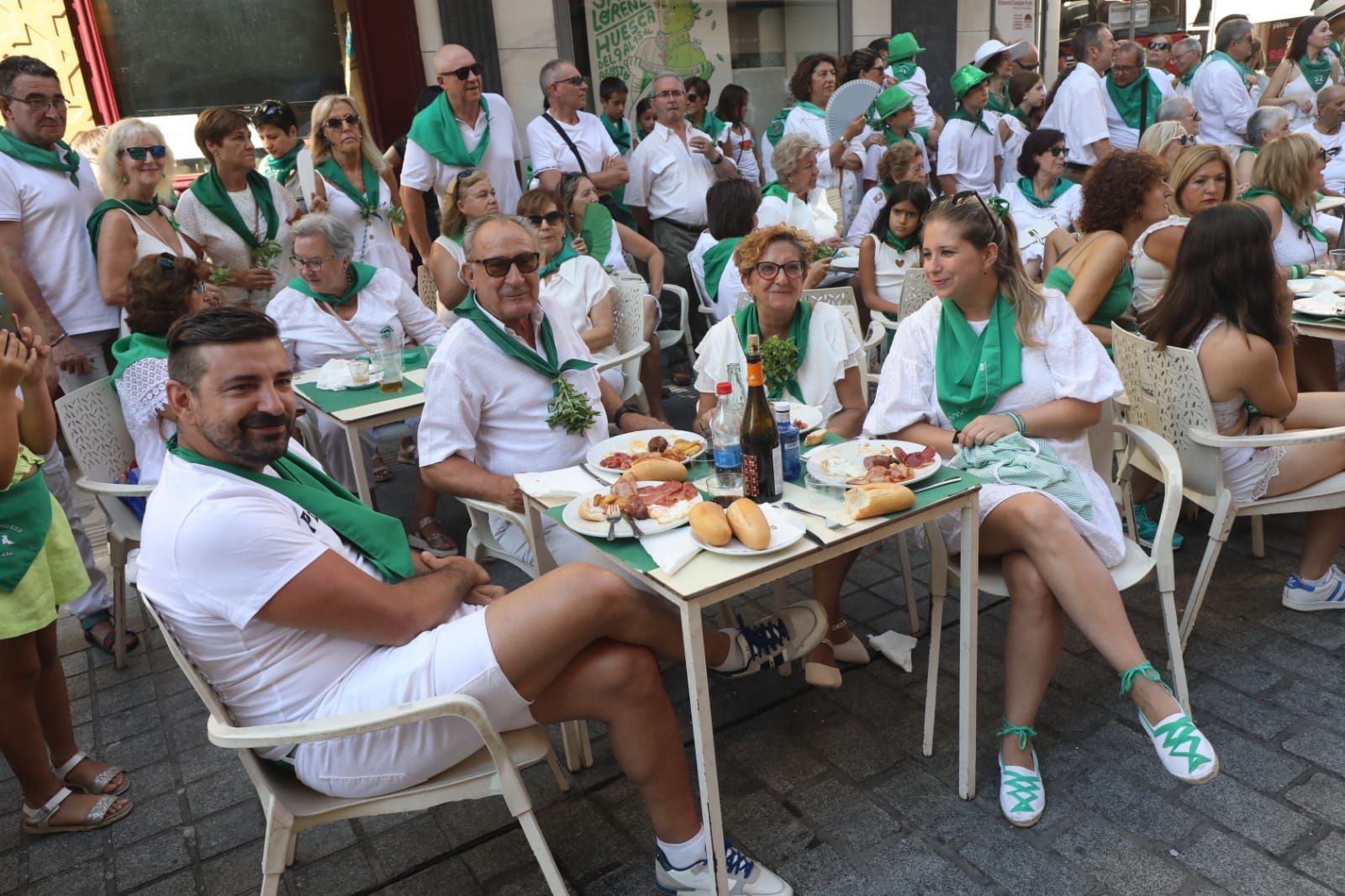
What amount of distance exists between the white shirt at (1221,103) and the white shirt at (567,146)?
548 cm

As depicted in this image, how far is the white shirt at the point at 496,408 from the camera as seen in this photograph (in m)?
2.89

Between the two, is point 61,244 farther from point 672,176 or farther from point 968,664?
point 968,664

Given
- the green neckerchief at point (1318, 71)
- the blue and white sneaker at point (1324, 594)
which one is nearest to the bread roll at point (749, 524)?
the blue and white sneaker at point (1324, 594)

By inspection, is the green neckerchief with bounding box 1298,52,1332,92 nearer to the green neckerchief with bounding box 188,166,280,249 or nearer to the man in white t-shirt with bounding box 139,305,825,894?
the green neckerchief with bounding box 188,166,280,249

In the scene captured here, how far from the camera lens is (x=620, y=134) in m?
7.29

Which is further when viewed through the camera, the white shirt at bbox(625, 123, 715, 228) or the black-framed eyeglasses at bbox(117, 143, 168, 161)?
the white shirt at bbox(625, 123, 715, 228)

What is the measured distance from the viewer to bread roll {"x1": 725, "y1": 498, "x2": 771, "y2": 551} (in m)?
1.95

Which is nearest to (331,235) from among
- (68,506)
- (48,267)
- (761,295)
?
(48,267)

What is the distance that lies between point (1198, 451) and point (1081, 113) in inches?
204

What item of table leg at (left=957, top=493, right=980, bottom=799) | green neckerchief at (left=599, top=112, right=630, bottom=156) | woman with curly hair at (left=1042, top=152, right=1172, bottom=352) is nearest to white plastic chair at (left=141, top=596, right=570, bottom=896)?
table leg at (left=957, top=493, right=980, bottom=799)

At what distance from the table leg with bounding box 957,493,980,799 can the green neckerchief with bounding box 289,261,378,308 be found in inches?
123

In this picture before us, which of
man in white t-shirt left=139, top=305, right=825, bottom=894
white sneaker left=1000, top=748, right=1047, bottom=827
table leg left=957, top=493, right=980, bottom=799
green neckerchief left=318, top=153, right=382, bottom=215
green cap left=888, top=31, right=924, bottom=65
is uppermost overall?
green cap left=888, top=31, right=924, bottom=65

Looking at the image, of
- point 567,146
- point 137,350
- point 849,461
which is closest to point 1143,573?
point 849,461

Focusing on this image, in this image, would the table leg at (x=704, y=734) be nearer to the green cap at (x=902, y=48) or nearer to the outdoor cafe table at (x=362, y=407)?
the outdoor cafe table at (x=362, y=407)
